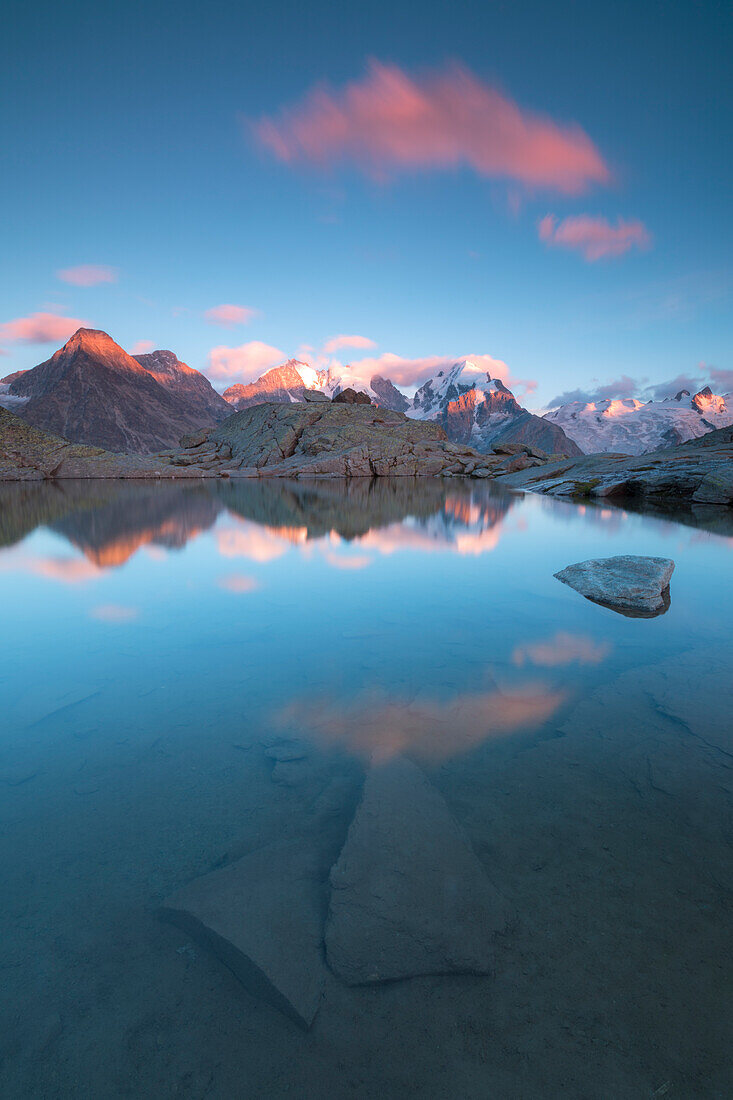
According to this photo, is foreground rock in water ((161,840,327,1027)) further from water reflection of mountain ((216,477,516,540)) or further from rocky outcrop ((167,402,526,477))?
rocky outcrop ((167,402,526,477))

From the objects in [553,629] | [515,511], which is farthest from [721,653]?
[515,511]

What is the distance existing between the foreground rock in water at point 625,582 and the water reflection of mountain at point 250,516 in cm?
537

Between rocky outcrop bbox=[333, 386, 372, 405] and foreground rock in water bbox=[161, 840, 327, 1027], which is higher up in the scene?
rocky outcrop bbox=[333, 386, 372, 405]

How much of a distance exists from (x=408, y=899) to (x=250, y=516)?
24.0m

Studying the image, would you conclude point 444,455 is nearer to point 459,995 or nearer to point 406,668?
point 406,668

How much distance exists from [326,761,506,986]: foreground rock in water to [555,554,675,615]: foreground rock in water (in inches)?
322

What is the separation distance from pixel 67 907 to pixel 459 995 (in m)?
2.83

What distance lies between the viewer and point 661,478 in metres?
36.2

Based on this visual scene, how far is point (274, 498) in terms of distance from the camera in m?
35.4

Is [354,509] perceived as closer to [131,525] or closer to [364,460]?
[131,525]

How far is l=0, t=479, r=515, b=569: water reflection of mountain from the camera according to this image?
18672mm

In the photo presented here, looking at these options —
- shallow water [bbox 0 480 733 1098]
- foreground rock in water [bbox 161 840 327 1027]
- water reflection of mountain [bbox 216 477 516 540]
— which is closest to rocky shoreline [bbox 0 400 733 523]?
water reflection of mountain [bbox 216 477 516 540]

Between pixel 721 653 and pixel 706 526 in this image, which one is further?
pixel 706 526

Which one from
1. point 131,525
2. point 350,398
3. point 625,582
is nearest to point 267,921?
point 625,582
